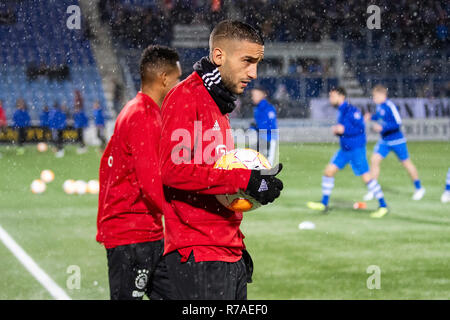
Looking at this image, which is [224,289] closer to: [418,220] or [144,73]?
[144,73]

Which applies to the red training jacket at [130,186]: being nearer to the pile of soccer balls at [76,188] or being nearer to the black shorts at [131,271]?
the black shorts at [131,271]

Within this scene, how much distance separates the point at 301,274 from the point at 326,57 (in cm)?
2761

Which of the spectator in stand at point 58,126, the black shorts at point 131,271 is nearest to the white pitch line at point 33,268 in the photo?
the black shorts at point 131,271

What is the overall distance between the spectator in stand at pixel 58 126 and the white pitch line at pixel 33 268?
13019 mm

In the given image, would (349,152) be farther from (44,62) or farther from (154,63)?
(44,62)

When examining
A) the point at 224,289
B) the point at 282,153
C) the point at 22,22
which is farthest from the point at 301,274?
the point at 22,22

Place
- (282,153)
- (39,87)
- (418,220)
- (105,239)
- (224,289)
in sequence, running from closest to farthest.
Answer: (224,289) → (105,239) → (418,220) → (282,153) → (39,87)

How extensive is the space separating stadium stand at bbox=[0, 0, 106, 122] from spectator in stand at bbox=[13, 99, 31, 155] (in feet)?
17.2

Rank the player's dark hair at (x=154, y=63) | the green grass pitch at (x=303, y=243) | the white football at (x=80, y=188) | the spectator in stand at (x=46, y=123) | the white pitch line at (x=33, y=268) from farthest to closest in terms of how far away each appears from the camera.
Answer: the spectator in stand at (x=46, y=123) < the white football at (x=80, y=188) < the green grass pitch at (x=303, y=243) < the white pitch line at (x=33, y=268) < the player's dark hair at (x=154, y=63)

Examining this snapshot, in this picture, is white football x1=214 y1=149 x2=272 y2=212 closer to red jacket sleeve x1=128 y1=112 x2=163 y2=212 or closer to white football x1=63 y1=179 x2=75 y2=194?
red jacket sleeve x1=128 y1=112 x2=163 y2=212

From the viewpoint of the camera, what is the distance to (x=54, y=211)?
428 inches

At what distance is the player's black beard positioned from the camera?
11.0 ft

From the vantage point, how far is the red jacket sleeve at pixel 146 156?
154 inches

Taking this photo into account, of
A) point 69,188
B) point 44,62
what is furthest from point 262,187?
point 44,62
